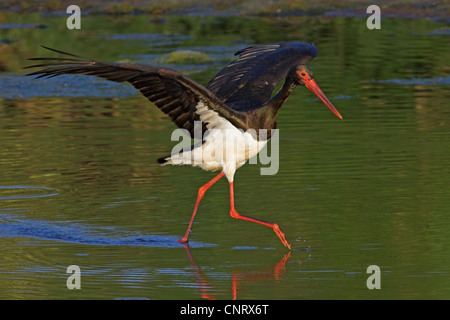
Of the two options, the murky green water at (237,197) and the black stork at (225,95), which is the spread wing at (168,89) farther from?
the murky green water at (237,197)

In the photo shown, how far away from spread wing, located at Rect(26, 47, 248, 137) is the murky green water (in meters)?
0.87

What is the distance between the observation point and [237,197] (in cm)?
822

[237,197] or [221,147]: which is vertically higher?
A: [221,147]

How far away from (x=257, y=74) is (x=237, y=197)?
1050mm

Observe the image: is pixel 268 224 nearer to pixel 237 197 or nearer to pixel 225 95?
pixel 237 197

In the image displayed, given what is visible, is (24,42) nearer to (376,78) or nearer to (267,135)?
(376,78)

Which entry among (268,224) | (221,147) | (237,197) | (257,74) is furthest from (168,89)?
(237,197)

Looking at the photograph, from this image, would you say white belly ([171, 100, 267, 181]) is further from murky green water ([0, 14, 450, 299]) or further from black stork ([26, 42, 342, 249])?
murky green water ([0, 14, 450, 299])

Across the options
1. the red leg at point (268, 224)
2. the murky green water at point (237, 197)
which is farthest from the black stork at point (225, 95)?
the murky green water at point (237, 197)

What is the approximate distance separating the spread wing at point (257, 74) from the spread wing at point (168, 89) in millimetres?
536

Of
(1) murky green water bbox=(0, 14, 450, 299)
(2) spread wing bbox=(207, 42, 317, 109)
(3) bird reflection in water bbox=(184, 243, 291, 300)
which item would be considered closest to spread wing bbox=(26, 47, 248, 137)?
(2) spread wing bbox=(207, 42, 317, 109)

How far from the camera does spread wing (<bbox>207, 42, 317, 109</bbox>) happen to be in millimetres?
7734

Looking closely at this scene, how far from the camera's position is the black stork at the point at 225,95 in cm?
624
